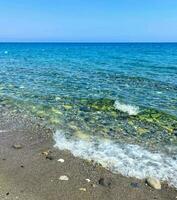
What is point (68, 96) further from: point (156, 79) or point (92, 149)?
point (156, 79)

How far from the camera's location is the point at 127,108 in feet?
51.7

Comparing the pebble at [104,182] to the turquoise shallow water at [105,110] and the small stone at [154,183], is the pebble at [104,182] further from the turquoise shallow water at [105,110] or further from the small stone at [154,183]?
the small stone at [154,183]

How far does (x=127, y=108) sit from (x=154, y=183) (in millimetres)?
7688

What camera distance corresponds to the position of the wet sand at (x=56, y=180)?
25.3ft

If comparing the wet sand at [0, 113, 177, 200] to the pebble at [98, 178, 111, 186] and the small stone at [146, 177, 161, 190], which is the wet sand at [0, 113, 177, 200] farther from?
the small stone at [146, 177, 161, 190]

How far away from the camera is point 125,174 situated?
8.80 m

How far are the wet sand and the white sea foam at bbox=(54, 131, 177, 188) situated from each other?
31 centimetres

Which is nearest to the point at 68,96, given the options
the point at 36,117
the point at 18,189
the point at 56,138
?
the point at 36,117

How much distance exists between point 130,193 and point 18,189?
2.61 meters

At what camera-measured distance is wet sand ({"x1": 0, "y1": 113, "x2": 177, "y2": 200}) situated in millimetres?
7719

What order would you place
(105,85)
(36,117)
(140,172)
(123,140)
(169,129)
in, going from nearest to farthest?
(140,172), (123,140), (169,129), (36,117), (105,85)

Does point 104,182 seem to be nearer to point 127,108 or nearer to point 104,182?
point 104,182

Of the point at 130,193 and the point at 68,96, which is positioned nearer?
the point at 130,193

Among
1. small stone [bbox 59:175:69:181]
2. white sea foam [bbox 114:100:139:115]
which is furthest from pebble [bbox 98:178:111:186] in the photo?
white sea foam [bbox 114:100:139:115]
